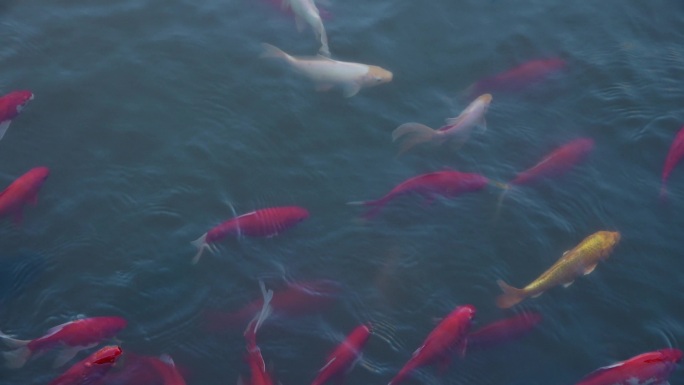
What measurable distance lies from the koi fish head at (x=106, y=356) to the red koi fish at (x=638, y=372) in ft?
10.0

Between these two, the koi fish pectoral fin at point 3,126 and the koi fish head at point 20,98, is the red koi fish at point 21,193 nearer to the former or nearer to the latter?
the koi fish pectoral fin at point 3,126

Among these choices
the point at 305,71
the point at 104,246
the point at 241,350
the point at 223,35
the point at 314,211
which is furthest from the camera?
the point at 223,35

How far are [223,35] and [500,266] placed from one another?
368 cm

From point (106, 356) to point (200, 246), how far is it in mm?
1255

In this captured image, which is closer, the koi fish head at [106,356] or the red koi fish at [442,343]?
the koi fish head at [106,356]

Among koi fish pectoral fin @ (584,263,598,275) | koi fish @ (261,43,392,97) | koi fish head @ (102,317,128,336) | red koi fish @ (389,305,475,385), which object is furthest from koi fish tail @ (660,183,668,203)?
koi fish head @ (102,317,128,336)

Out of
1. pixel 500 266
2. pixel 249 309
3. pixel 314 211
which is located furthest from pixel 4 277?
pixel 500 266

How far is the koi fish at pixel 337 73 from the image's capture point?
21.8 feet

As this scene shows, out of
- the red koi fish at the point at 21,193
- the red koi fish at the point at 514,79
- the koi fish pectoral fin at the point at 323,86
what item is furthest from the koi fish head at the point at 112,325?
the red koi fish at the point at 514,79

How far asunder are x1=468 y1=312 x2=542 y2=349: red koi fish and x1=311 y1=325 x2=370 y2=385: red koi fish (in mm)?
784

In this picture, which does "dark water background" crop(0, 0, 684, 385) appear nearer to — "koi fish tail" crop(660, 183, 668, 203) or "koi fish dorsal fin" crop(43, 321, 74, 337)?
"koi fish tail" crop(660, 183, 668, 203)

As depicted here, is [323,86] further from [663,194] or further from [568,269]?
[663,194]

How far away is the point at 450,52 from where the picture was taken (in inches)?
294

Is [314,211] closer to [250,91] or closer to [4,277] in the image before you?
[250,91]
